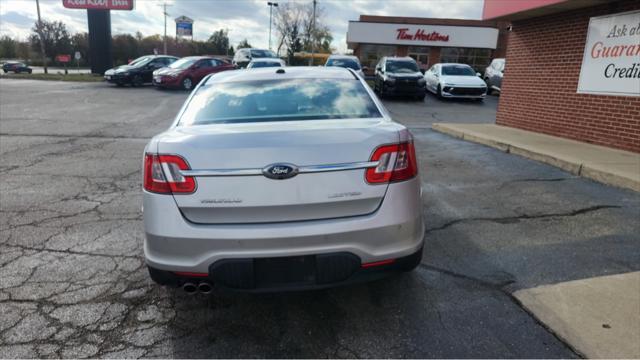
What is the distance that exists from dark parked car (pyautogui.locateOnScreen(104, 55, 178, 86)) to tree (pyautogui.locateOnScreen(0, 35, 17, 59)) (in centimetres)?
4982

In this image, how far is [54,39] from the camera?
55188 mm

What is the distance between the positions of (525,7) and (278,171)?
28.0 feet

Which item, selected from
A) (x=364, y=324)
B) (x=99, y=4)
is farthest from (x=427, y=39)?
(x=364, y=324)

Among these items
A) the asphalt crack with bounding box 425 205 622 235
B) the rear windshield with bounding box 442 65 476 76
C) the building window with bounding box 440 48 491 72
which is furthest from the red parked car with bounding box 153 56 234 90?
the building window with bounding box 440 48 491 72

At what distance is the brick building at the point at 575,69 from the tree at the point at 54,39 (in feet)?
195

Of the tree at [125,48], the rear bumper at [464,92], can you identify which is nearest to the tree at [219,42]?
the tree at [125,48]

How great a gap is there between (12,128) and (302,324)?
32.6ft

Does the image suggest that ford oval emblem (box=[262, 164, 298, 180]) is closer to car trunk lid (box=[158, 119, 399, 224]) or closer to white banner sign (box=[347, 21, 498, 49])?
car trunk lid (box=[158, 119, 399, 224])

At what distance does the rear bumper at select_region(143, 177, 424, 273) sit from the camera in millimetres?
2328

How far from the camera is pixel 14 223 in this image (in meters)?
4.33

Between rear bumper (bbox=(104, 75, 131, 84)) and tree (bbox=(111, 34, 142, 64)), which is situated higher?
tree (bbox=(111, 34, 142, 64))

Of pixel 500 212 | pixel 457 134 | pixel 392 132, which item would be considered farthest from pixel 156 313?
pixel 457 134

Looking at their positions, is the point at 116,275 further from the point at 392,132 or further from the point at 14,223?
the point at 392,132

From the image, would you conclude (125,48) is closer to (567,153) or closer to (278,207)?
(567,153)
